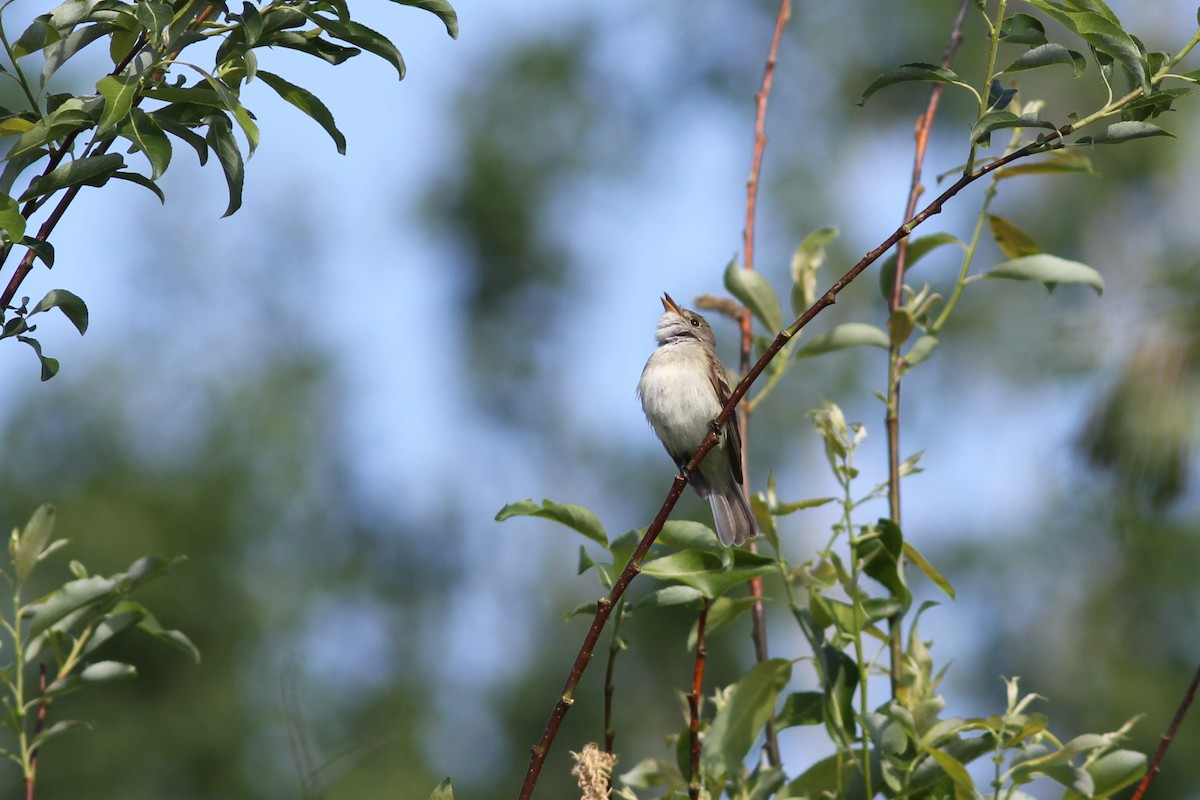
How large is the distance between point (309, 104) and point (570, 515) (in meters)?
0.86

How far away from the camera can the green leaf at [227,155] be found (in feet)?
6.73

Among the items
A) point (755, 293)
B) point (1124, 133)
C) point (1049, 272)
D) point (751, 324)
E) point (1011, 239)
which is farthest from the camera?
point (751, 324)

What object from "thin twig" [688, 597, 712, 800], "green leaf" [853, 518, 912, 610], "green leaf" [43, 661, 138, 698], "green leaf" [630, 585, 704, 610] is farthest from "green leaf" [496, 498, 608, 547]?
"green leaf" [43, 661, 138, 698]

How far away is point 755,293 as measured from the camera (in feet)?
9.98

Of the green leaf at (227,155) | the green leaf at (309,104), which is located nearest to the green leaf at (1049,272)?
the green leaf at (309,104)

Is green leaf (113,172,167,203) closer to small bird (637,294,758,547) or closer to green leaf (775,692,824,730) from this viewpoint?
green leaf (775,692,824,730)

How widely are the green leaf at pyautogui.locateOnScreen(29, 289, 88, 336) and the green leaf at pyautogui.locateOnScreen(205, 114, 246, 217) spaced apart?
0.29 m

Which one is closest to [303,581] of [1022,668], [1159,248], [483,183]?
[483,183]

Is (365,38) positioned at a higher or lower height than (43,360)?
higher

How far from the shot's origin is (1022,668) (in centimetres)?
2091

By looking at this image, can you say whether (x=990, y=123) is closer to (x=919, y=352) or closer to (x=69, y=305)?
(x=919, y=352)

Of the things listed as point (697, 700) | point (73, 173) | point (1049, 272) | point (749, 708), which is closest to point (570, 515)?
point (697, 700)

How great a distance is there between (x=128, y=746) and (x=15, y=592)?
2148 cm

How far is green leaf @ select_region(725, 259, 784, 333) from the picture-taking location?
9.96 ft
